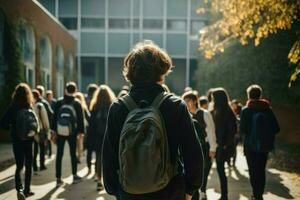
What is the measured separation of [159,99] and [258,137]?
4541mm

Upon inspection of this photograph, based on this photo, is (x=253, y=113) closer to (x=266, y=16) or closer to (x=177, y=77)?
(x=266, y=16)

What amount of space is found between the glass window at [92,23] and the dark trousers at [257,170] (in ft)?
106

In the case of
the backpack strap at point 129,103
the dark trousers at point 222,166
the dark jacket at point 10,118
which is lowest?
the dark trousers at point 222,166

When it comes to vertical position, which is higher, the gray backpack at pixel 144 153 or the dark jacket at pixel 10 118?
the gray backpack at pixel 144 153

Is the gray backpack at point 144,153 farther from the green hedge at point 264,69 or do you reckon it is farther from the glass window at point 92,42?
the glass window at point 92,42

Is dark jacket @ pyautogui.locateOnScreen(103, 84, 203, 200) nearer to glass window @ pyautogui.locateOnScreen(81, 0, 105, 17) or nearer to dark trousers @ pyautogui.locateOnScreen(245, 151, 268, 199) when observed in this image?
dark trousers @ pyautogui.locateOnScreen(245, 151, 268, 199)

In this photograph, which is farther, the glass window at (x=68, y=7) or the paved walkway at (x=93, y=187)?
the glass window at (x=68, y=7)

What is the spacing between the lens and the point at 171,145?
314 cm

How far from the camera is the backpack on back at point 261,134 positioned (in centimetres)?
734

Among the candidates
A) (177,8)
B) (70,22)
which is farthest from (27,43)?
(177,8)

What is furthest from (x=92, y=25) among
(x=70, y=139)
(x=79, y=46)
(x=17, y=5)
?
(x=70, y=139)

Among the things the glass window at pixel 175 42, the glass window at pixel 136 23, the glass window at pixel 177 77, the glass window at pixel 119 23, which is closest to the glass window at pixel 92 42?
the glass window at pixel 119 23

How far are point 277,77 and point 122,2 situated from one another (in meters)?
21.1

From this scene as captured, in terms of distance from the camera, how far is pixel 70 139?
9594mm
